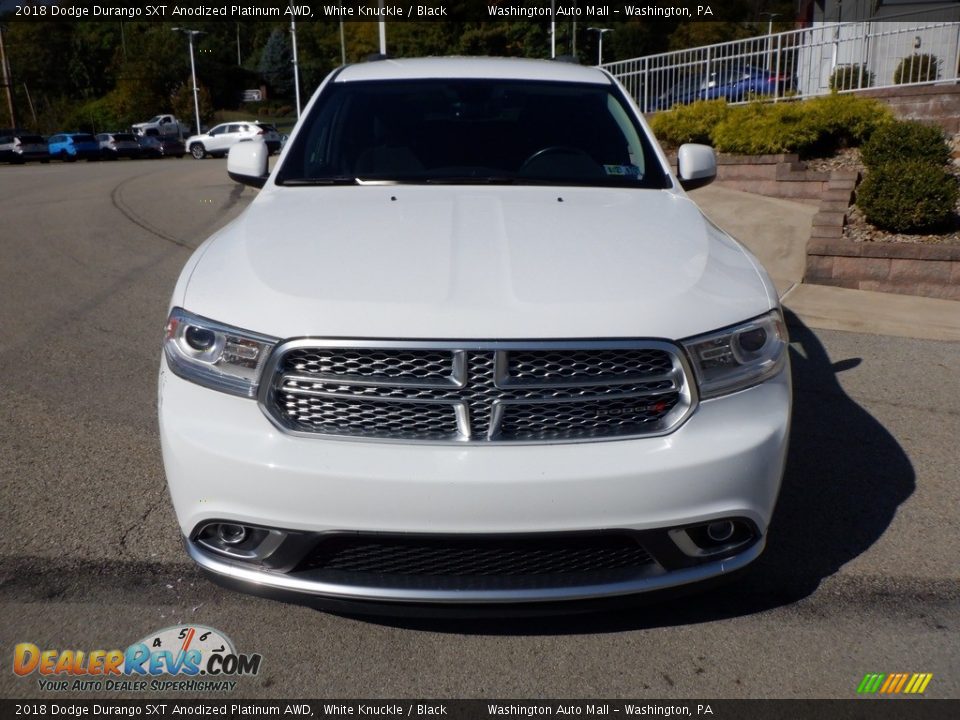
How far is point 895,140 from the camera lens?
336 inches

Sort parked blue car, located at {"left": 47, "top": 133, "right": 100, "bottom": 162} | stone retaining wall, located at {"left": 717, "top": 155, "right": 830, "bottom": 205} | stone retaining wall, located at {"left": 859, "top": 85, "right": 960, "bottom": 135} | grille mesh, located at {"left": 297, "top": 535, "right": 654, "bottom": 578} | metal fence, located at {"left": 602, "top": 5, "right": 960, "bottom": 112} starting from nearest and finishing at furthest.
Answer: grille mesh, located at {"left": 297, "top": 535, "right": 654, "bottom": 578} → stone retaining wall, located at {"left": 717, "top": 155, "right": 830, "bottom": 205} → stone retaining wall, located at {"left": 859, "top": 85, "right": 960, "bottom": 135} → metal fence, located at {"left": 602, "top": 5, "right": 960, "bottom": 112} → parked blue car, located at {"left": 47, "top": 133, "right": 100, "bottom": 162}

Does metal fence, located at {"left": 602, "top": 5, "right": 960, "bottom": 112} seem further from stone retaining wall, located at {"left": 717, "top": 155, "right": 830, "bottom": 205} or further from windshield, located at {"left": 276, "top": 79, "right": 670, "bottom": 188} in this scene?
windshield, located at {"left": 276, "top": 79, "right": 670, "bottom": 188}

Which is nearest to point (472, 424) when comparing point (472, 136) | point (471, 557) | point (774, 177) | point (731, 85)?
point (471, 557)

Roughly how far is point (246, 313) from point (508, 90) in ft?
7.66

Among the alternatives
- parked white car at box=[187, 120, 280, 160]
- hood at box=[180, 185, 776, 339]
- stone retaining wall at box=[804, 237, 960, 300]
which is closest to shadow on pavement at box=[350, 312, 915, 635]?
hood at box=[180, 185, 776, 339]

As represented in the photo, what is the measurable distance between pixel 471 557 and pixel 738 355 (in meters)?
0.97

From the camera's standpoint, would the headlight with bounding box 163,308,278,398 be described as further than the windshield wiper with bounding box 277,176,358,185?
No

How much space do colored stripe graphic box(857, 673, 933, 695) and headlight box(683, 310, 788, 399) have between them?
36.8 inches

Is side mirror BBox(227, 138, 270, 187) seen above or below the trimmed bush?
above

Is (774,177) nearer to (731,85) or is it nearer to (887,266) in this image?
(887,266)

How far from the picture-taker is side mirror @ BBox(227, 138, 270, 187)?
14.1ft

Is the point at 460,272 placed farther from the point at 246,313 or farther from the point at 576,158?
the point at 576,158

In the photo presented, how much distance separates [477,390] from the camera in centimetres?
251
